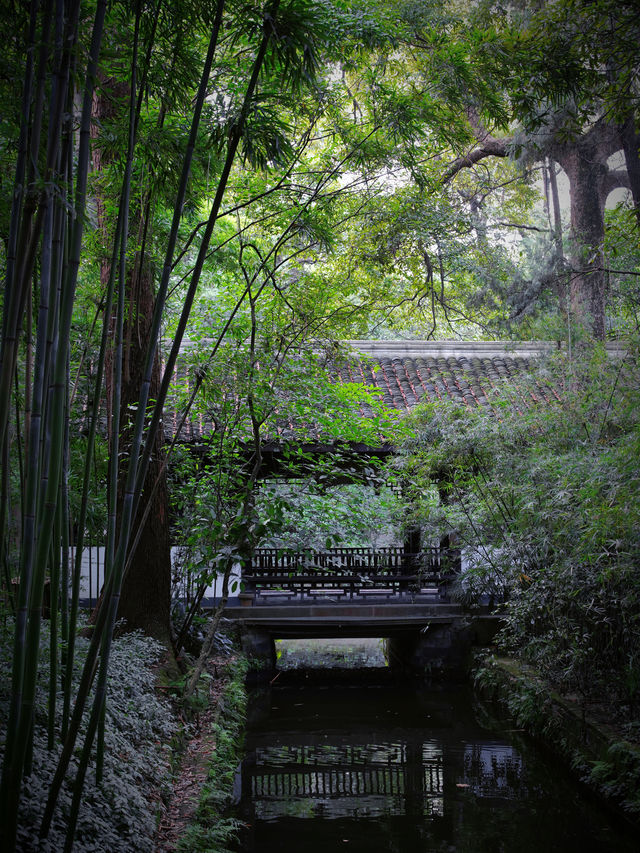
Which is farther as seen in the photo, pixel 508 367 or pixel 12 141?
pixel 508 367

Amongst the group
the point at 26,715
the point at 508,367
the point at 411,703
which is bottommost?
the point at 411,703

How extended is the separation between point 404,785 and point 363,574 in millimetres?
3477

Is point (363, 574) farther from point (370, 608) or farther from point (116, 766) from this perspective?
point (116, 766)

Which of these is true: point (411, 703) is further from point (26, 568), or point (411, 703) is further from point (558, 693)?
point (26, 568)

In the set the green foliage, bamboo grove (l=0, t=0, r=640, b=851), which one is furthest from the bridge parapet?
bamboo grove (l=0, t=0, r=640, b=851)

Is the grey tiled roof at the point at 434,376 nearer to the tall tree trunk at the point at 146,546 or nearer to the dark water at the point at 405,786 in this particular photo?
the tall tree trunk at the point at 146,546

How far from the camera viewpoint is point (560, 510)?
4.91 meters

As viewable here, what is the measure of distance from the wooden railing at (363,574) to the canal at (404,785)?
4.33 feet

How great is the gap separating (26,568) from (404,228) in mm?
5844

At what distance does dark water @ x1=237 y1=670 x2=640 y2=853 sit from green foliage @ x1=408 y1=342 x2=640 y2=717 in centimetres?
75

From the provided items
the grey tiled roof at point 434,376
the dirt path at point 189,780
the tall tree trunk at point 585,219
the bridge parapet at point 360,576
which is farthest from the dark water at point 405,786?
the tall tree trunk at point 585,219

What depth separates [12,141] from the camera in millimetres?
2697

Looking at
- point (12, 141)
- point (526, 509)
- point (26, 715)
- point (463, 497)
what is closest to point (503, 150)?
point (463, 497)

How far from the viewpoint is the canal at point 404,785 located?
3.79 metres
